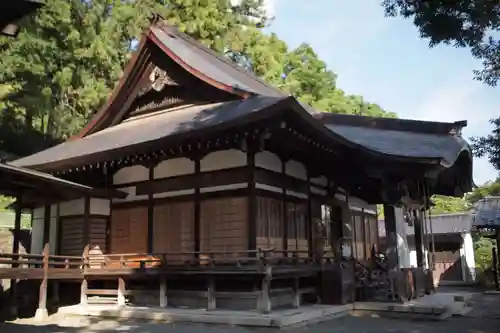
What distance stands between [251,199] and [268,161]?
1.33 meters

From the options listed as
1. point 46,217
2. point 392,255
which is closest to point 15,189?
point 46,217

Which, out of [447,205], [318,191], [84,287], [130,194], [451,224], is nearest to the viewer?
[84,287]

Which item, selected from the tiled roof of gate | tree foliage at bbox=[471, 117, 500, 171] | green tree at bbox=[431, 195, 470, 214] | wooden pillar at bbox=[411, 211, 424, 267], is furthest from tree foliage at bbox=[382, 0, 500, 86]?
green tree at bbox=[431, 195, 470, 214]

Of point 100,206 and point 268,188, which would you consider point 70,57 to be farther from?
point 268,188

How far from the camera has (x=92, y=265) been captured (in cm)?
1277

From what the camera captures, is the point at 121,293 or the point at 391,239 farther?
the point at 391,239

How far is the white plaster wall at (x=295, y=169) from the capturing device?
1276cm

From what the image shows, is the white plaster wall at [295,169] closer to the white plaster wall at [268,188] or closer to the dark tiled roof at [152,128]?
the white plaster wall at [268,188]

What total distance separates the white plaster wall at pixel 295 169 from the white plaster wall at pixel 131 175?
3893mm

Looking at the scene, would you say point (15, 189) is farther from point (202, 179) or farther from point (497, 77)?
point (497, 77)

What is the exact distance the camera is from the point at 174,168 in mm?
12719

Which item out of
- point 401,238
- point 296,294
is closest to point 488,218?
point 401,238

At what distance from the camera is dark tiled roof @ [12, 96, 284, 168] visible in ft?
35.5

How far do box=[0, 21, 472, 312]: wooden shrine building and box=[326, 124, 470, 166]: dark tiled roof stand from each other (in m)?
0.06
